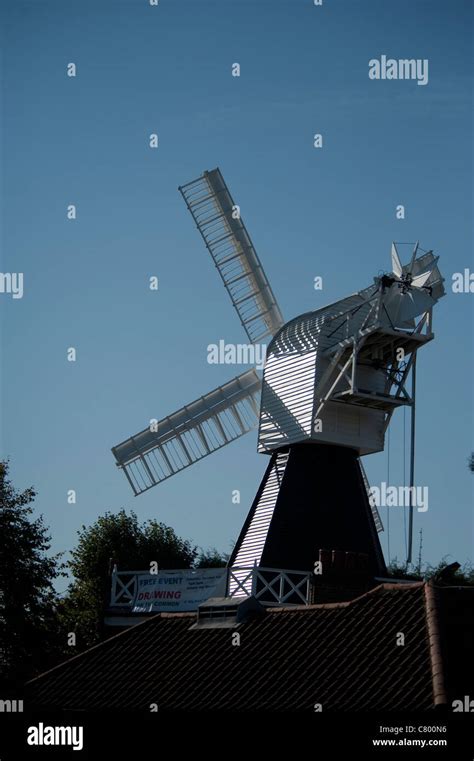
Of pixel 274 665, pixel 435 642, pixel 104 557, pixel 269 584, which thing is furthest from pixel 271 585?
pixel 104 557

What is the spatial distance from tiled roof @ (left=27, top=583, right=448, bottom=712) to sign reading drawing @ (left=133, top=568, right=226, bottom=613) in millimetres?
5446

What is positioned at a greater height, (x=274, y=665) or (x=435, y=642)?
(x=435, y=642)

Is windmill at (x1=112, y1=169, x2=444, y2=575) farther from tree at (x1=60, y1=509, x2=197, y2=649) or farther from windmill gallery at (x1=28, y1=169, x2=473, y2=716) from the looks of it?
tree at (x1=60, y1=509, x2=197, y2=649)

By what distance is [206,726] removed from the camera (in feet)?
79.6

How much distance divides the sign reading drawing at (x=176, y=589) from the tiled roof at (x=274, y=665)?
17.9 feet

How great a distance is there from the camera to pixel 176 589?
3675cm

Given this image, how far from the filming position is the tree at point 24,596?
44.8 metres

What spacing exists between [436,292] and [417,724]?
1906 centimetres

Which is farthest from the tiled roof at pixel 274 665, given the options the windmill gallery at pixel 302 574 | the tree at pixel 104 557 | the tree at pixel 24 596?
the tree at pixel 104 557

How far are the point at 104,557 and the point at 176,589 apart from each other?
27.6 m

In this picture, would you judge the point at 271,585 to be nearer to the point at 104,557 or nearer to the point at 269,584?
the point at 269,584

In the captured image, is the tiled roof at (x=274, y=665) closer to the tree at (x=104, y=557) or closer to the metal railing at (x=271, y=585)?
the metal railing at (x=271, y=585)

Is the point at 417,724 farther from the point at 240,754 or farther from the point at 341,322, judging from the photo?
the point at 341,322

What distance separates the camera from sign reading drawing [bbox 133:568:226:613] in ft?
117
